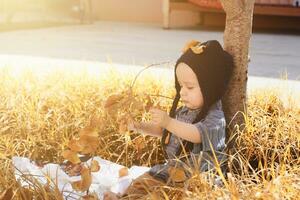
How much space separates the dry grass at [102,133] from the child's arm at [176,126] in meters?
0.15

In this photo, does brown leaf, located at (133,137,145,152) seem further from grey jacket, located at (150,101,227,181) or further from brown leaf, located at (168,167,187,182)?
brown leaf, located at (168,167,187,182)

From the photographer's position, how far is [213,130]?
6.06 feet

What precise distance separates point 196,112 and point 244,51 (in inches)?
14.4

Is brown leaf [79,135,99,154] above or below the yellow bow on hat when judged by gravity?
below

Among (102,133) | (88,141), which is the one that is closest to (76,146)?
(88,141)

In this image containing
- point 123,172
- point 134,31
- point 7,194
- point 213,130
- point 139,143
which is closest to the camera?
point 7,194

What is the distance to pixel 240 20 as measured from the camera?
217 centimetres

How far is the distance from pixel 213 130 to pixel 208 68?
0.20 metres

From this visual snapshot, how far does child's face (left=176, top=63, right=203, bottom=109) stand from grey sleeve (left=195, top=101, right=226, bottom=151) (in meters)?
0.06

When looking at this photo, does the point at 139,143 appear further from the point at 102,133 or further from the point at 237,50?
the point at 237,50

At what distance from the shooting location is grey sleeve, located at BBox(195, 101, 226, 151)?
1827mm

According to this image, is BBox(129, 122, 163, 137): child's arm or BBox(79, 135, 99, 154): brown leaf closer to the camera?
BBox(79, 135, 99, 154): brown leaf

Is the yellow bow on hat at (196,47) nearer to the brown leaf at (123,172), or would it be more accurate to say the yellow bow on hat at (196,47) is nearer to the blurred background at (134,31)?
the brown leaf at (123,172)

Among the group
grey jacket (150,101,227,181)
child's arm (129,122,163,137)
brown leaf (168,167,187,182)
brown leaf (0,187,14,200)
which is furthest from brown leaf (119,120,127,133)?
brown leaf (0,187,14,200)
